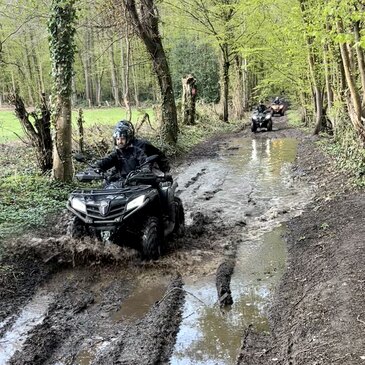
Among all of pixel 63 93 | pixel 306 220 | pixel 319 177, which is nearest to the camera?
pixel 306 220

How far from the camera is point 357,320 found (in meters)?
4.16

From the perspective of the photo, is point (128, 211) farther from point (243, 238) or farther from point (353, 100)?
point (353, 100)

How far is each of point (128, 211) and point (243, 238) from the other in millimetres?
2445

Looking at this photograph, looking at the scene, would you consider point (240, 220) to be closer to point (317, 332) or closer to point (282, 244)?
point (282, 244)

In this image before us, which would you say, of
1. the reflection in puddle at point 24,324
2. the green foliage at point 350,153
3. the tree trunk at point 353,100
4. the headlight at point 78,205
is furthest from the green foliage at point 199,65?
the reflection in puddle at point 24,324

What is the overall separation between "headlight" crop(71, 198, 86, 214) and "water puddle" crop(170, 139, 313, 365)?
1636 mm

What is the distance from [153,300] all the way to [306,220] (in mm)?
3697

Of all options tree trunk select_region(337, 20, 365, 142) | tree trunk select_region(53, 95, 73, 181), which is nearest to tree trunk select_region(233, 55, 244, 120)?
tree trunk select_region(337, 20, 365, 142)

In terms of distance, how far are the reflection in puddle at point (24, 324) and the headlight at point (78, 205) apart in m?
1.13

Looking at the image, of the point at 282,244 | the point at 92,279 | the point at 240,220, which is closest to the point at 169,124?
the point at 240,220

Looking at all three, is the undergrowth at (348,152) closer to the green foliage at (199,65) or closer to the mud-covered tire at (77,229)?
the mud-covered tire at (77,229)

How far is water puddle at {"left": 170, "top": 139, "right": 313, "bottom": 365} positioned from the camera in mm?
4590

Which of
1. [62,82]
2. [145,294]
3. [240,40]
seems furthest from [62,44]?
[240,40]

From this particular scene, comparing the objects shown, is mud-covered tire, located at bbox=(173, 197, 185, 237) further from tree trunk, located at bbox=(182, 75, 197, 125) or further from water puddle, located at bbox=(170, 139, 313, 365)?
tree trunk, located at bbox=(182, 75, 197, 125)
